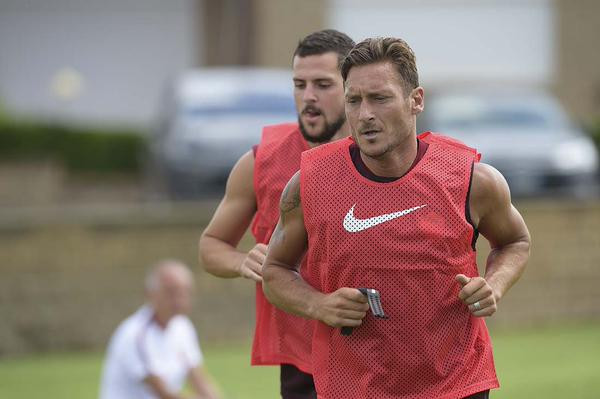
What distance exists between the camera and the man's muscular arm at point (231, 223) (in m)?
5.86

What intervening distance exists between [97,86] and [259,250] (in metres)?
22.2

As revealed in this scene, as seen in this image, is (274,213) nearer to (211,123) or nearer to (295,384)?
(295,384)

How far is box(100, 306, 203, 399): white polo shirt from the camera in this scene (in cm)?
927

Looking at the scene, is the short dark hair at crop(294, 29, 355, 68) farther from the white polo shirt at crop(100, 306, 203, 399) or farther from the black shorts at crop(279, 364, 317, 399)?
the white polo shirt at crop(100, 306, 203, 399)

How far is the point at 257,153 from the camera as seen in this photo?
5887 mm

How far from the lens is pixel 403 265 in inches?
184

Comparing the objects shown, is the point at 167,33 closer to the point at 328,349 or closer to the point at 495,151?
the point at 495,151

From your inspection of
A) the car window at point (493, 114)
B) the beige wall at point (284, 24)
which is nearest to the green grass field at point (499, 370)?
the car window at point (493, 114)

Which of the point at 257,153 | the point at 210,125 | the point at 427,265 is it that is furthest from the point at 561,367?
the point at 427,265

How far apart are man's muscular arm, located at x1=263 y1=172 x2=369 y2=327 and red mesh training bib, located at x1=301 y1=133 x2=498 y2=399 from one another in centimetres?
6

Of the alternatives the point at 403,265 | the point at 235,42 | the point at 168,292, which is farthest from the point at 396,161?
the point at 235,42

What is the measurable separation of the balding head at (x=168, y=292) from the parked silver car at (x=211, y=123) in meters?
5.21

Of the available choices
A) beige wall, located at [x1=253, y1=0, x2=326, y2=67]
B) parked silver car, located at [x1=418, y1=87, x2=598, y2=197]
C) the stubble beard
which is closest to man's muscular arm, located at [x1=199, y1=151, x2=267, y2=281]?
the stubble beard

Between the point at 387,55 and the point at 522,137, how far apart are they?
11.0 meters
